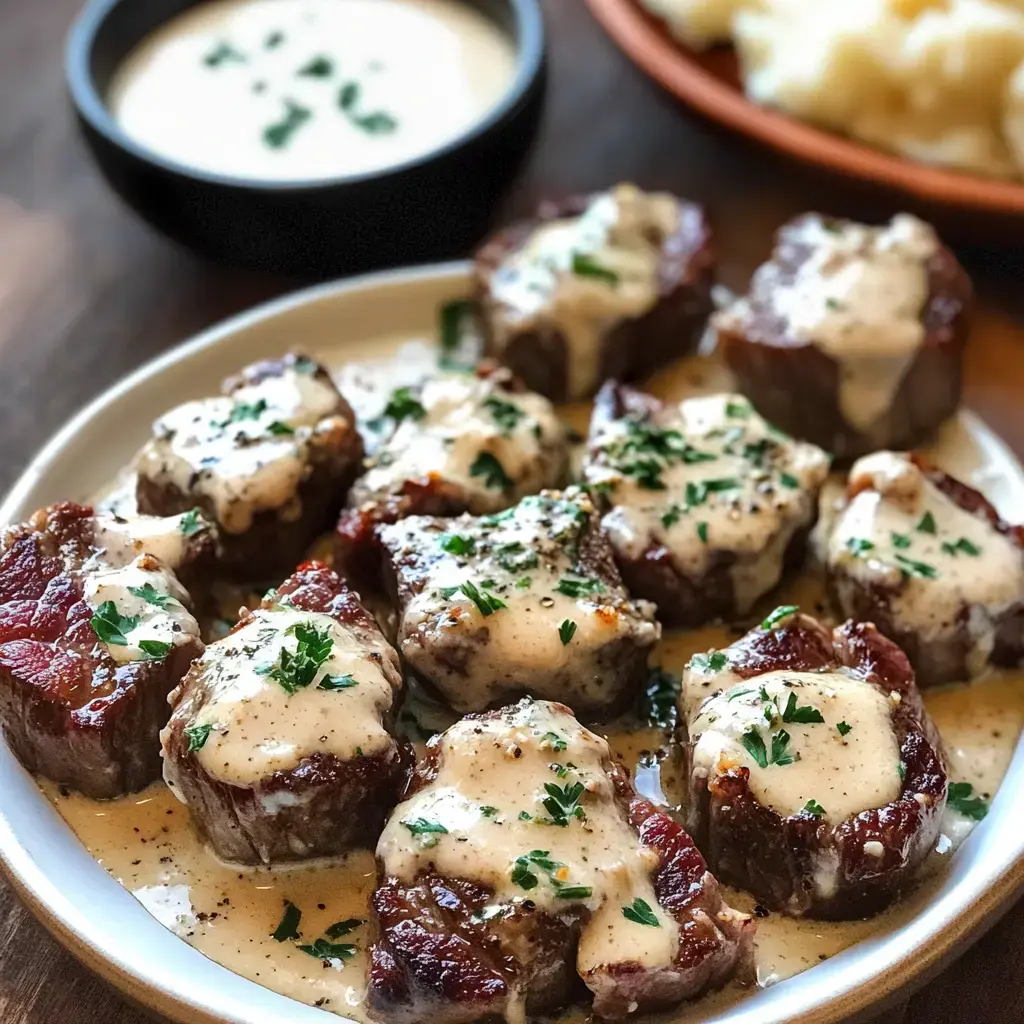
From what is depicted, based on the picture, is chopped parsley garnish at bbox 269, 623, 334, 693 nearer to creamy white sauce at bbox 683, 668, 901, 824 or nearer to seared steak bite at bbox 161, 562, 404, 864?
seared steak bite at bbox 161, 562, 404, 864

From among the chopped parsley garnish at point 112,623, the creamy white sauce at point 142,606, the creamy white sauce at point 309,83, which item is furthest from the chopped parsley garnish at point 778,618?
the creamy white sauce at point 309,83

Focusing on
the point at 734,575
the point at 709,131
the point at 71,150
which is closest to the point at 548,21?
A: the point at 709,131

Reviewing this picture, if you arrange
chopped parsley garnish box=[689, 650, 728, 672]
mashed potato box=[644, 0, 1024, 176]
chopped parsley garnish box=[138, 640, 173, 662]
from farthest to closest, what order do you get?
mashed potato box=[644, 0, 1024, 176] → chopped parsley garnish box=[689, 650, 728, 672] → chopped parsley garnish box=[138, 640, 173, 662]

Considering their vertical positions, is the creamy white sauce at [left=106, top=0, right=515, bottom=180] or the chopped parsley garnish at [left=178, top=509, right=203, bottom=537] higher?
the creamy white sauce at [left=106, top=0, right=515, bottom=180]

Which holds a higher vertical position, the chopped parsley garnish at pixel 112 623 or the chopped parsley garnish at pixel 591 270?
the chopped parsley garnish at pixel 591 270

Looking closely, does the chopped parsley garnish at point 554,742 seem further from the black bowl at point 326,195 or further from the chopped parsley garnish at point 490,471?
the black bowl at point 326,195

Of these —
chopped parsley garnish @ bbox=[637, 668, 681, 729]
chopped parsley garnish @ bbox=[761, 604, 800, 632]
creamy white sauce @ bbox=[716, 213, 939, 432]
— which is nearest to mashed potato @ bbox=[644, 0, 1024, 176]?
creamy white sauce @ bbox=[716, 213, 939, 432]
